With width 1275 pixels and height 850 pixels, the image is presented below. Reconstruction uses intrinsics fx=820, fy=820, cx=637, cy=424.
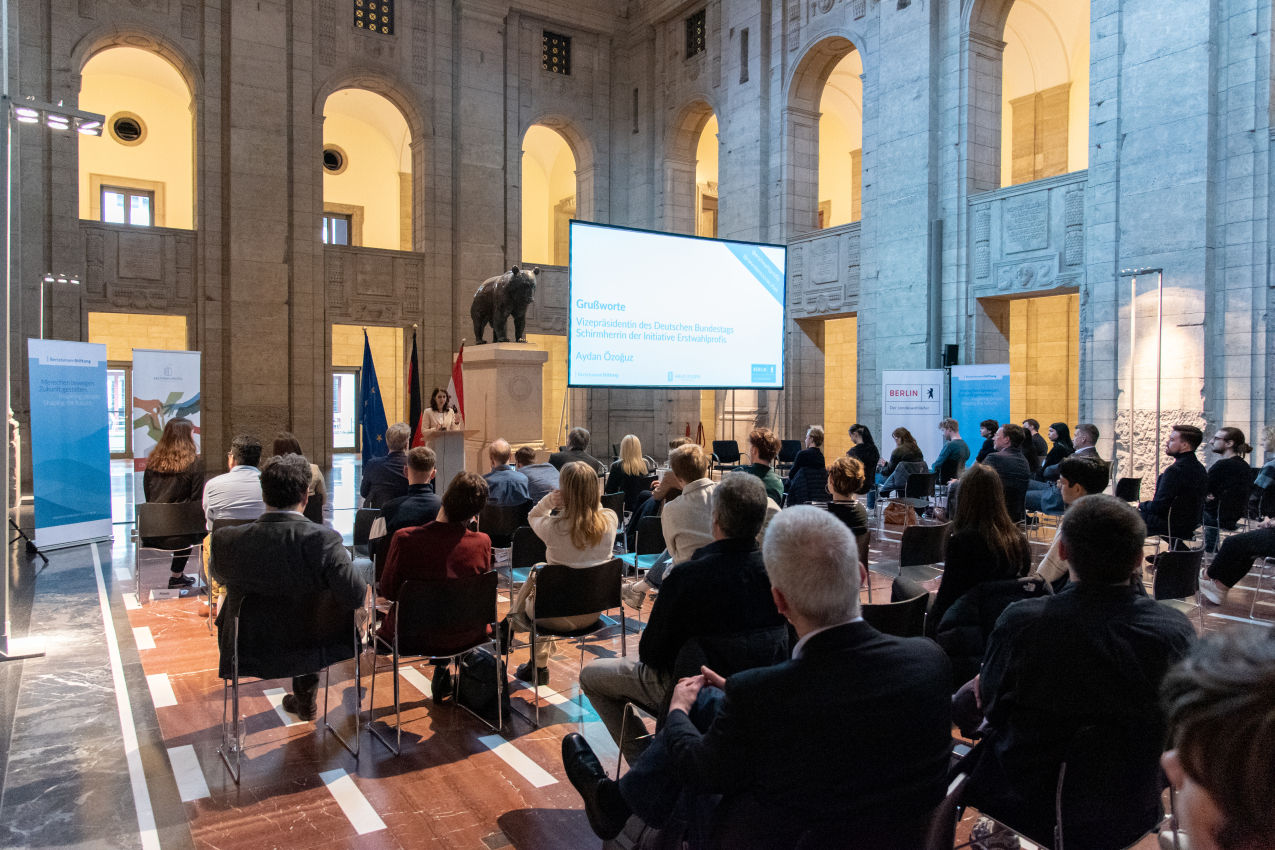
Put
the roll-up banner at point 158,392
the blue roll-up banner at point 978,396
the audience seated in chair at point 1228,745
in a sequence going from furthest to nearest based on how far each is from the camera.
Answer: the blue roll-up banner at point 978,396
the roll-up banner at point 158,392
the audience seated in chair at point 1228,745

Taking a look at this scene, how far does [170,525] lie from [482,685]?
3325 mm

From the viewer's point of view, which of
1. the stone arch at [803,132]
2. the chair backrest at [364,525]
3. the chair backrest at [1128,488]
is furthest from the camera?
the stone arch at [803,132]

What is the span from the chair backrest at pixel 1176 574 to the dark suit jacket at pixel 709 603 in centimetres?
307

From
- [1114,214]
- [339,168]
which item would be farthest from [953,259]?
[339,168]

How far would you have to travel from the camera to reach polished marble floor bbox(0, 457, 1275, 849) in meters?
2.92

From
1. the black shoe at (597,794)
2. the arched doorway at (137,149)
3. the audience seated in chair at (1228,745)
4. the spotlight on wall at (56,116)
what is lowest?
the black shoe at (597,794)

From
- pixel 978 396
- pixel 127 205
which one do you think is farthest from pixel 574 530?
pixel 127 205

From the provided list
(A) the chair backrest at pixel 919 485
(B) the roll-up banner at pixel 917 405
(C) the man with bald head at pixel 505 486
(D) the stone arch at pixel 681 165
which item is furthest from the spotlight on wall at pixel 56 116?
(D) the stone arch at pixel 681 165

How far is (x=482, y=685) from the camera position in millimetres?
4020

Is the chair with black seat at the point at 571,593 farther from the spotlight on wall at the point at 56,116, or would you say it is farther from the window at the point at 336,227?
the window at the point at 336,227

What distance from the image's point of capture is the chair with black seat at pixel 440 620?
3.55m

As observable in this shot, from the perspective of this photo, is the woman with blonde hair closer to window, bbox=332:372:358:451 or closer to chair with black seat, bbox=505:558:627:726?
chair with black seat, bbox=505:558:627:726

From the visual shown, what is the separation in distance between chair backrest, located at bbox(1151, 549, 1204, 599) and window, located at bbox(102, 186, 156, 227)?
19.8 m

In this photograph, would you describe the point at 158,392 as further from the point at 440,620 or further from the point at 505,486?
the point at 440,620
